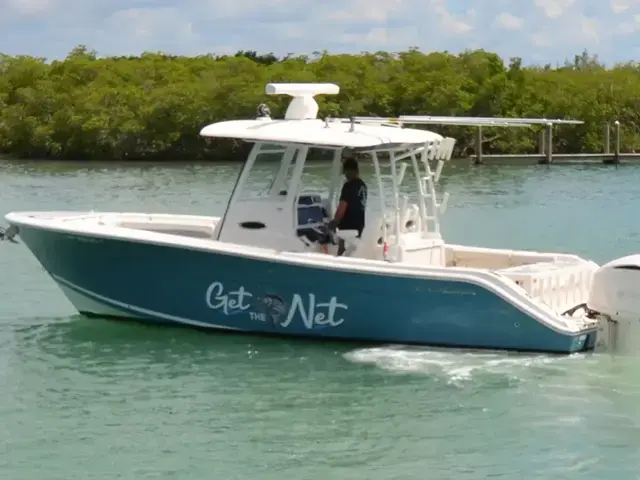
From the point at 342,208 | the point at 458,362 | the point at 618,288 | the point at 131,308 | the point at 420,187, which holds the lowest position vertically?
the point at 458,362

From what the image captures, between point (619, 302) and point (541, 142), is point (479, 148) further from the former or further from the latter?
point (619, 302)

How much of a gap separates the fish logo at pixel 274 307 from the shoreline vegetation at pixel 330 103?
55197 mm

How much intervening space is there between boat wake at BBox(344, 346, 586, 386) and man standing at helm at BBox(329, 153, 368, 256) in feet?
4.30

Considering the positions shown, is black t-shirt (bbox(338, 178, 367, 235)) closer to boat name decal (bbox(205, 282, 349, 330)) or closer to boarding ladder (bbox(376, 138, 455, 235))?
boarding ladder (bbox(376, 138, 455, 235))

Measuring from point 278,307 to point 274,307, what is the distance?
0.04m

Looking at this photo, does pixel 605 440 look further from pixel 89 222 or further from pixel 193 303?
pixel 89 222

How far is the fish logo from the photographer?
1441 centimetres

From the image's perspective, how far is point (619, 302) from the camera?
1380cm

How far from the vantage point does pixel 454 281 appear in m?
13.7

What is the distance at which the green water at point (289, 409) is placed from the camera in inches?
440

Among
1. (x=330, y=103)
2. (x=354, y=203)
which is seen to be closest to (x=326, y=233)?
(x=354, y=203)

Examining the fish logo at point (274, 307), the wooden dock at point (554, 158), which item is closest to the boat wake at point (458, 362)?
the fish logo at point (274, 307)

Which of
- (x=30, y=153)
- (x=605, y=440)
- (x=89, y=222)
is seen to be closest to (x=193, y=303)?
(x=89, y=222)

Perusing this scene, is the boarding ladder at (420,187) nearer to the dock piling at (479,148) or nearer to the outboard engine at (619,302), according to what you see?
the outboard engine at (619,302)
